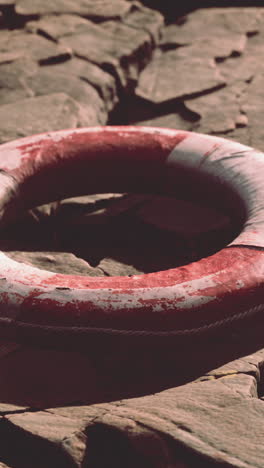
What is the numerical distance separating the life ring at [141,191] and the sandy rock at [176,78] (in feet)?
2.42

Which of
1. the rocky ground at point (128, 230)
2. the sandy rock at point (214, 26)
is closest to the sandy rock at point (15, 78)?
the rocky ground at point (128, 230)

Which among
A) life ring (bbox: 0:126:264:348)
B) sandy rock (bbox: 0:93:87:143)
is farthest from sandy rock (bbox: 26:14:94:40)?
life ring (bbox: 0:126:264:348)

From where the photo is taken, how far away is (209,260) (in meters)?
1.45

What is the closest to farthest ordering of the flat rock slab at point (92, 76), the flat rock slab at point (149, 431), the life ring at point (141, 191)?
the flat rock slab at point (149, 431), the life ring at point (141, 191), the flat rock slab at point (92, 76)

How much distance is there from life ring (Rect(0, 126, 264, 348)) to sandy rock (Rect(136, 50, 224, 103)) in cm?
74

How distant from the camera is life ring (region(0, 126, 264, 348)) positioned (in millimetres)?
1315

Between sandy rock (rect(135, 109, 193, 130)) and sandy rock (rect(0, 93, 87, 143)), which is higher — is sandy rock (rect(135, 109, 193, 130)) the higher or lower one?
the lower one

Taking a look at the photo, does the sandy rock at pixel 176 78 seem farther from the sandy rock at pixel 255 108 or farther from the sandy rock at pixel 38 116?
the sandy rock at pixel 38 116

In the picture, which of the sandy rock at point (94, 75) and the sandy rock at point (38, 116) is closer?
the sandy rock at point (38, 116)

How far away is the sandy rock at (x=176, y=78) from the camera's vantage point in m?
2.61

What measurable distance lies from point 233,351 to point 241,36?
1944 millimetres

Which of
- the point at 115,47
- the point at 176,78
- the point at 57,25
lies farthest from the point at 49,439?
the point at 57,25

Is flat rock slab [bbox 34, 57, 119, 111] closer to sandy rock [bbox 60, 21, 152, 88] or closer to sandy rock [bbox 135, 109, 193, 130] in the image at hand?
sandy rock [bbox 60, 21, 152, 88]

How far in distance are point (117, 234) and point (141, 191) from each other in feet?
0.50
